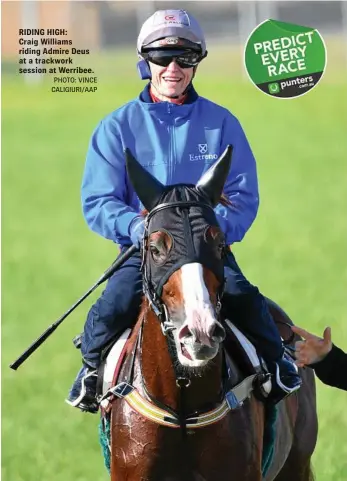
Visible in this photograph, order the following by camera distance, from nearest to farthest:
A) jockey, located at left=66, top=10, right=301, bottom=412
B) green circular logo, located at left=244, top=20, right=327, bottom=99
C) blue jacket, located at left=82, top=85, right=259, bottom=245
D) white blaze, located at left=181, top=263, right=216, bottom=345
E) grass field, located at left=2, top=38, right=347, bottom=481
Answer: white blaze, located at left=181, top=263, right=216, bottom=345
jockey, located at left=66, top=10, right=301, bottom=412
blue jacket, located at left=82, top=85, right=259, bottom=245
green circular logo, located at left=244, top=20, right=327, bottom=99
grass field, located at left=2, top=38, right=347, bottom=481

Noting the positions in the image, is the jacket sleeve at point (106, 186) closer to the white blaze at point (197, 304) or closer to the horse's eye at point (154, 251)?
the horse's eye at point (154, 251)

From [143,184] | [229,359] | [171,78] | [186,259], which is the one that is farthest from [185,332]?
[171,78]

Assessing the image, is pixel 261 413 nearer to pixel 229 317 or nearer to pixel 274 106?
pixel 229 317

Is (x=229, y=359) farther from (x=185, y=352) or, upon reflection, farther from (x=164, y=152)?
(x=164, y=152)

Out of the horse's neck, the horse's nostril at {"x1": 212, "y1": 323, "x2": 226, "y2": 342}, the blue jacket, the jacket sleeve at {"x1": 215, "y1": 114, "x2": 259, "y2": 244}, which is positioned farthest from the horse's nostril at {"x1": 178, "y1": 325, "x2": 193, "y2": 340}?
the blue jacket

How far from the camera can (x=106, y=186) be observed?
6.14 metres

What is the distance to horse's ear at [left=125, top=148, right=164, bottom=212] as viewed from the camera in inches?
213

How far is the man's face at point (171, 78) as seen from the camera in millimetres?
6383

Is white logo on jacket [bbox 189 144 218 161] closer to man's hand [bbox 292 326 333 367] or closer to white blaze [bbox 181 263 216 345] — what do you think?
man's hand [bbox 292 326 333 367]

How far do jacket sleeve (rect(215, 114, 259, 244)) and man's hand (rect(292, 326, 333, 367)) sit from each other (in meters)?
0.70

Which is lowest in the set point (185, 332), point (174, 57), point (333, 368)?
point (333, 368)

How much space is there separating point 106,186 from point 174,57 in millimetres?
832

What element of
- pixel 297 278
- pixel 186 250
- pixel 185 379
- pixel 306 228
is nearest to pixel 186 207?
pixel 186 250

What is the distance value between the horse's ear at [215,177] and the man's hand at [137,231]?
326mm
